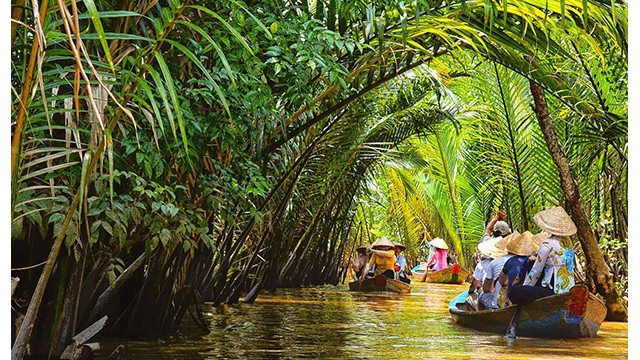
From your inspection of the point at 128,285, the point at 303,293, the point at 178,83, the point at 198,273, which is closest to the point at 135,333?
the point at 128,285

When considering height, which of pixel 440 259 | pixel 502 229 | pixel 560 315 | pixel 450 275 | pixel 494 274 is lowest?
pixel 560 315

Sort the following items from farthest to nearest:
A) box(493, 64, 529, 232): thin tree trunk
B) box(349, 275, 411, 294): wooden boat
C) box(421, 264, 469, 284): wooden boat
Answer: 1. box(421, 264, 469, 284): wooden boat
2. box(349, 275, 411, 294): wooden boat
3. box(493, 64, 529, 232): thin tree trunk

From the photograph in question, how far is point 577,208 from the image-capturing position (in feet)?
35.8

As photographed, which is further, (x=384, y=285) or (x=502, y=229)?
(x=384, y=285)

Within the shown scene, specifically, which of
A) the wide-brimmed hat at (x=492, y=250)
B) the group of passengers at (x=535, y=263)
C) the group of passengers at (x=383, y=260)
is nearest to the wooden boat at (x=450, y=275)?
the group of passengers at (x=383, y=260)

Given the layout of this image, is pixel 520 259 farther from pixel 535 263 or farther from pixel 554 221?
pixel 554 221

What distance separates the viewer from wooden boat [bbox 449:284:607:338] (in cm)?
953

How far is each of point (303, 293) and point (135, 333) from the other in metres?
10.5

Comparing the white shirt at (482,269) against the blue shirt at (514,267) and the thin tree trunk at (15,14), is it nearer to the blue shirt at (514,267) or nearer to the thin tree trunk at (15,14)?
the blue shirt at (514,267)

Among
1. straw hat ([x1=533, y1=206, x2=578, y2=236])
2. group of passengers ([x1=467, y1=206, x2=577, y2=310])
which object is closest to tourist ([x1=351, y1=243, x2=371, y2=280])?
group of passengers ([x1=467, y1=206, x2=577, y2=310])

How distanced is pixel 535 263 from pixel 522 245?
33cm

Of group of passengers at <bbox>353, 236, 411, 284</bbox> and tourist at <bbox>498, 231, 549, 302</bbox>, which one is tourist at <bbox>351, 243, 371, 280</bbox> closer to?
group of passengers at <bbox>353, 236, 411, 284</bbox>

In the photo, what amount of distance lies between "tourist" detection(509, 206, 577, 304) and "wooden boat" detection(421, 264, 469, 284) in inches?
661

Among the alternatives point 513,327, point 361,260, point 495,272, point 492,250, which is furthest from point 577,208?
point 361,260
